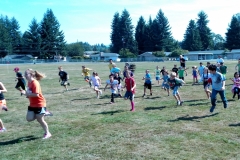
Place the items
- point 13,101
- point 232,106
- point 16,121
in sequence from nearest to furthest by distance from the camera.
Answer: point 16,121
point 232,106
point 13,101

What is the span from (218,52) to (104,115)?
295ft

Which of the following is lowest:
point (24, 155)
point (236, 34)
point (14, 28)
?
point (24, 155)

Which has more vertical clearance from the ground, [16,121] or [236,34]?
[236,34]

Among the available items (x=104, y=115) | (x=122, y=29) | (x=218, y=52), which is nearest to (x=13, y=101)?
(x=104, y=115)

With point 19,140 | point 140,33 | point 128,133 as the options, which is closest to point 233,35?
point 140,33

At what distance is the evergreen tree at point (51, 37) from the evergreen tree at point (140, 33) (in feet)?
87.2

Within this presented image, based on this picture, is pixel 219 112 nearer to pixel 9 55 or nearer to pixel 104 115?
pixel 104 115

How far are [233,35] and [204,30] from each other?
10944 mm

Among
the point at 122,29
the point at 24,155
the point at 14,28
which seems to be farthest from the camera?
the point at 14,28

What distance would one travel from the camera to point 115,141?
21.6 ft

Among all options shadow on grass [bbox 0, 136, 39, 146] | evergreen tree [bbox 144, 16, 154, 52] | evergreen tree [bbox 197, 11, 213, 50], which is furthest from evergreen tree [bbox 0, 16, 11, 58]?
shadow on grass [bbox 0, 136, 39, 146]

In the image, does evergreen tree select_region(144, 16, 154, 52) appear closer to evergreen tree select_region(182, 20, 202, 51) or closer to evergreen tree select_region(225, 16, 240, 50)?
evergreen tree select_region(182, 20, 202, 51)

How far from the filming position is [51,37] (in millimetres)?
88375

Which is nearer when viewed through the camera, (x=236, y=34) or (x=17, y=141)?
(x=17, y=141)
